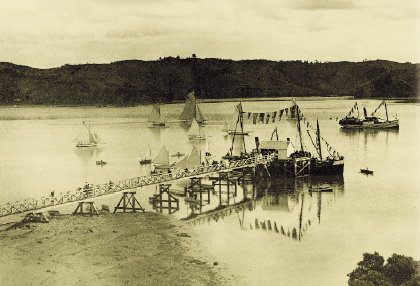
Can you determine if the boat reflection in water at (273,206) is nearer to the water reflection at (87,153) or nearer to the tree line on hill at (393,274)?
the tree line on hill at (393,274)

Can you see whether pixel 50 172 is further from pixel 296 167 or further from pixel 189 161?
pixel 296 167

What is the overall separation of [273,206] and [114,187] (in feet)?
51.3

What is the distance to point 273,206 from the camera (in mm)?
47250

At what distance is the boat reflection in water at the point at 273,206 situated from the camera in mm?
40688

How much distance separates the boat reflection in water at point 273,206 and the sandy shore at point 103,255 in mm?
5926

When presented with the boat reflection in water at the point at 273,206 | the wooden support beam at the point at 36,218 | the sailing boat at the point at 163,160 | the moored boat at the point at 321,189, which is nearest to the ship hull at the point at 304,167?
the boat reflection in water at the point at 273,206

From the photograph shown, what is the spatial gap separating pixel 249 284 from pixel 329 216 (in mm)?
17222

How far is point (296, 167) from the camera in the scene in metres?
59.9

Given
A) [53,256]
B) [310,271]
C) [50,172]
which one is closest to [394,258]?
[310,271]

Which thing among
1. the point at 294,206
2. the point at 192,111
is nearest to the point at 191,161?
the point at 294,206

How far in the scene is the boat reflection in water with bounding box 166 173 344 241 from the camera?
1602 inches

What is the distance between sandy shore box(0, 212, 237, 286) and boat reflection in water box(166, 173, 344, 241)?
5926 millimetres

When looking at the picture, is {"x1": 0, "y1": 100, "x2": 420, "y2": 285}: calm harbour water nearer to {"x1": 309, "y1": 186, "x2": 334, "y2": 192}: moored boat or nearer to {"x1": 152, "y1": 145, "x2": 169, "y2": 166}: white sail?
{"x1": 309, "y1": 186, "x2": 334, "y2": 192}: moored boat

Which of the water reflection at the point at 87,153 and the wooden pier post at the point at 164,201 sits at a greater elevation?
the wooden pier post at the point at 164,201
